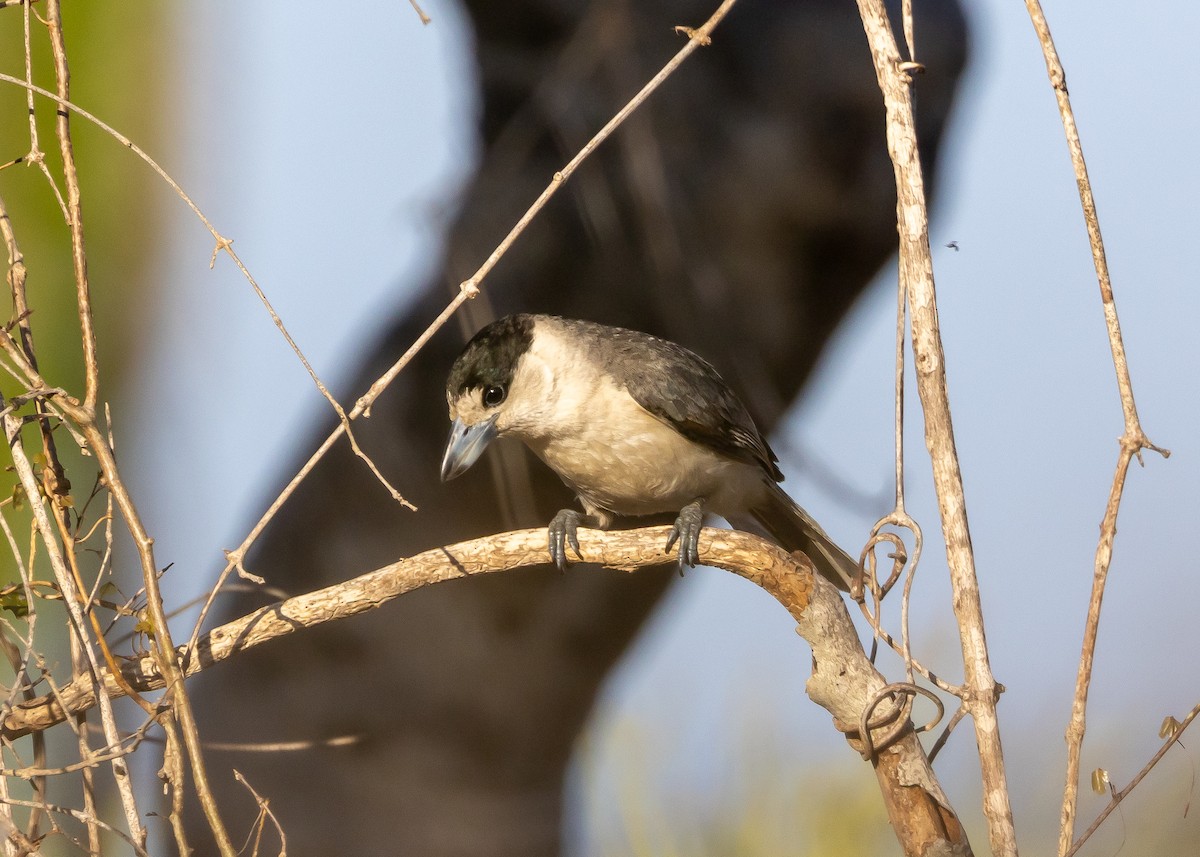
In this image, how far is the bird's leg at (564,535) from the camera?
1.98 metres

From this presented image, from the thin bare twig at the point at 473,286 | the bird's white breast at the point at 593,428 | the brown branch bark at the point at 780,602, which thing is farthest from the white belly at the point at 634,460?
the thin bare twig at the point at 473,286

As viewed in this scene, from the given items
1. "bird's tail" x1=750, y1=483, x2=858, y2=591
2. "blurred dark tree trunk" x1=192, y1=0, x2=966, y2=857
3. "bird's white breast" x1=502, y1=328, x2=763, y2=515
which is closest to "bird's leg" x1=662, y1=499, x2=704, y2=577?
"bird's white breast" x1=502, y1=328, x2=763, y2=515

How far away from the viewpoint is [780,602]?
1.75m

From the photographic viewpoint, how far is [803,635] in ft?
5.53

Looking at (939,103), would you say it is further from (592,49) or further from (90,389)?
(90,389)

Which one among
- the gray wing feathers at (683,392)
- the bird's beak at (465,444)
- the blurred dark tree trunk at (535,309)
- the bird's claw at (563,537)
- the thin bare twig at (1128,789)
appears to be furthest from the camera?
the blurred dark tree trunk at (535,309)

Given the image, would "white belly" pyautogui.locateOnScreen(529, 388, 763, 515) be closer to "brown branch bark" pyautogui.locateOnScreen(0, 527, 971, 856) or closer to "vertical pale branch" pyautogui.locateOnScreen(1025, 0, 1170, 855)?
"brown branch bark" pyautogui.locateOnScreen(0, 527, 971, 856)

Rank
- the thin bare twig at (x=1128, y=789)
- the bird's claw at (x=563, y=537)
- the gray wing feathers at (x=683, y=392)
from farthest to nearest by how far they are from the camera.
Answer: the gray wing feathers at (x=683, y=392), the bird's claw at (x=563, y=537), the thin bare twig at (x=1128, y=789)

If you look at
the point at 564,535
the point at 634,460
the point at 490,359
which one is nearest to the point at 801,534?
the point at 634,460

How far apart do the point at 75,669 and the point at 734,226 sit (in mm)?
1823

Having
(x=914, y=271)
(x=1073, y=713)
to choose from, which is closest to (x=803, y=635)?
(x=1073, y=713)

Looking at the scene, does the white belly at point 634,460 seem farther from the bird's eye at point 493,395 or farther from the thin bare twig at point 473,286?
the thin bare twig at point 473,286

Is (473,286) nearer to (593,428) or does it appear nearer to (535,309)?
(593,428)

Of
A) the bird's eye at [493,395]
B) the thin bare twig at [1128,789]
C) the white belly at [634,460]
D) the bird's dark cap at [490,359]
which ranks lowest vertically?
the thin bare twig at [1128,789]
